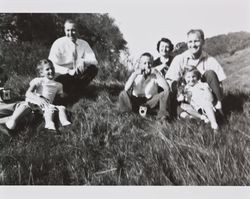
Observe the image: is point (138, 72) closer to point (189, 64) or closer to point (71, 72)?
point (189, 64)

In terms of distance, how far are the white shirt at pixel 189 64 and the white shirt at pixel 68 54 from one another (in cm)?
53

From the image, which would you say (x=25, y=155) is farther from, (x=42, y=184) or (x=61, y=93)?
(x=61, y=93)

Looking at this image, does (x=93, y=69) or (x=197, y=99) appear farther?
(x=93, y=69)

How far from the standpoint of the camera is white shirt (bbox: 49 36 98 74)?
2.88 m

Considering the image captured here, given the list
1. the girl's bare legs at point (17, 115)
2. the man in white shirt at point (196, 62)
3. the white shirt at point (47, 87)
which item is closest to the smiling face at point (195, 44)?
the man in white shirt at point (196, 62)

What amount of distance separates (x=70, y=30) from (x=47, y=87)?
422 millimetres

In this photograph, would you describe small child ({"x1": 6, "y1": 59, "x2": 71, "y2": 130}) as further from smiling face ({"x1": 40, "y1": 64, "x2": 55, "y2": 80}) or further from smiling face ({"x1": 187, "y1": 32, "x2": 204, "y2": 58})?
smiling face ({"x1": 187, "y1": 32, "x2": 204, "y2": 58})

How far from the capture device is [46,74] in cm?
286

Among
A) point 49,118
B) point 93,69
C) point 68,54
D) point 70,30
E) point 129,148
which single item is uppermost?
point 70,30

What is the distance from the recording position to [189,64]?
2830 mm

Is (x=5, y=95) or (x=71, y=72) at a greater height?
(x=71, y=72)

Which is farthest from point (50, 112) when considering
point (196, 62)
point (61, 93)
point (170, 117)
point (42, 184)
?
point (196, 62)

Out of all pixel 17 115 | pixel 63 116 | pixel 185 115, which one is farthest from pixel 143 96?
pixel 17 115

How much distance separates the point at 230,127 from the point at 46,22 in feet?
4.64
